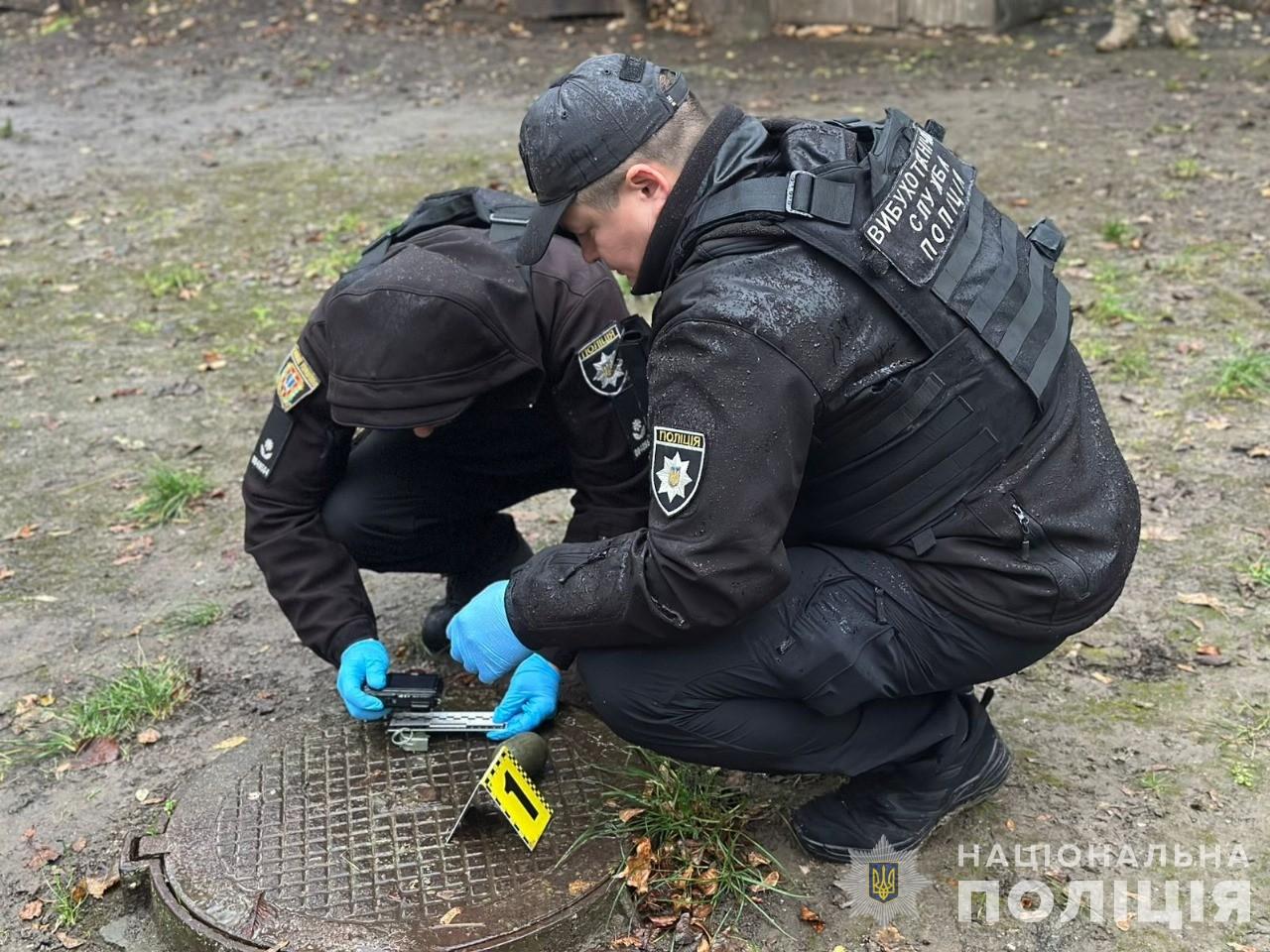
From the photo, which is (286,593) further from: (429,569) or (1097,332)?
(1097,332)

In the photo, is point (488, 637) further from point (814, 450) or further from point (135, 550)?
point (135, 550)

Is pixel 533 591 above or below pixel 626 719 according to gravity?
above

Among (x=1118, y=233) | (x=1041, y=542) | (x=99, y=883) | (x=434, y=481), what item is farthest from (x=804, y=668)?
(x=1118, y=233)

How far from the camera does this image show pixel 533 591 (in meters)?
2.35

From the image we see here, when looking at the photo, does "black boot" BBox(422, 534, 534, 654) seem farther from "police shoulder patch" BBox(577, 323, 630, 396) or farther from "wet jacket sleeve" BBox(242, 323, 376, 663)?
"police shoulder patch" BBox(577, 323, 630, 396)

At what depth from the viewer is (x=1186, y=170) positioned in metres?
6.22

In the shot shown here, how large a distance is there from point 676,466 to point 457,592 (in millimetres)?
1345

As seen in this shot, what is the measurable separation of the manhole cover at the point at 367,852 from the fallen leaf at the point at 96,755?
1.20 ft

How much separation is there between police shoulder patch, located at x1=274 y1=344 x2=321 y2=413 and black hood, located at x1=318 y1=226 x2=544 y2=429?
0.10m

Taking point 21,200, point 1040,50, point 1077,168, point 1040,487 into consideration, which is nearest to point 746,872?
point 1040,487

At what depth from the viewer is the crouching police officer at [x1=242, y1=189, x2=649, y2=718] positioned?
8.40 feet

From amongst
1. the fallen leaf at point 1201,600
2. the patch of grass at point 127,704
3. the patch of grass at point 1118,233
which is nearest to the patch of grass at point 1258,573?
the fallen leaf at point 1201,600

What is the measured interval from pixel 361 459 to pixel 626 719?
997mm

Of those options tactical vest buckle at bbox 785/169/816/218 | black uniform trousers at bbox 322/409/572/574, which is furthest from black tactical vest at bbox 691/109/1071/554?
black uniform trousers at bbox 322/409/572/574
